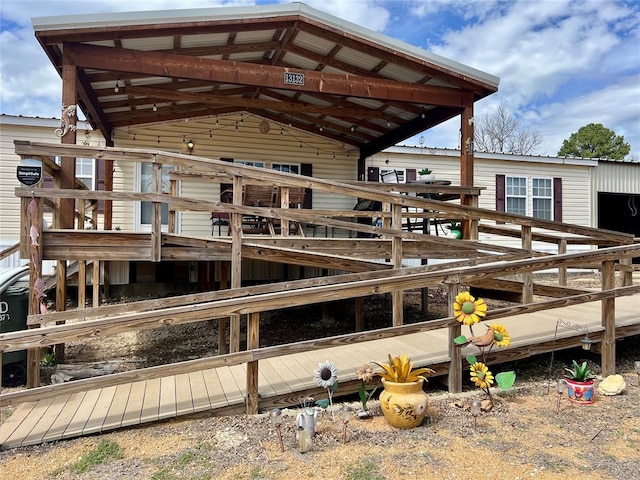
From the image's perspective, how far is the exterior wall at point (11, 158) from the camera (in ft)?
28.9

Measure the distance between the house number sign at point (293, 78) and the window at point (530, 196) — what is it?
800cm

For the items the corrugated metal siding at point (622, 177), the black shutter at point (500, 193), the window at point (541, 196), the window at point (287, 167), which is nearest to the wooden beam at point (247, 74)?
the window at point (287, 167)

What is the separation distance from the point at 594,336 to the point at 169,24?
590cm

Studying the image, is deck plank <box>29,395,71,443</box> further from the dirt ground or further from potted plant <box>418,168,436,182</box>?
potted plant <box>418,168,436,182</box>

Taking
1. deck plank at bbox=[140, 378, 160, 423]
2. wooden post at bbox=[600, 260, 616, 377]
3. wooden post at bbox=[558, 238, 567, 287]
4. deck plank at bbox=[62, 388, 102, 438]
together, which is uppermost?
wooden post at bbox=[558, 238, 567, 287]

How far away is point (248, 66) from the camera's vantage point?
19.6ft

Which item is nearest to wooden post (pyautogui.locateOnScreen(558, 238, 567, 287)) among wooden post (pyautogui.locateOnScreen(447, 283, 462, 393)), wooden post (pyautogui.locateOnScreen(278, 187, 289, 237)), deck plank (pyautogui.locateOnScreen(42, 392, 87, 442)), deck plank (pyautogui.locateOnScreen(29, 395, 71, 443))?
wooden post (pyautogui.locateOnScreen(447, 283, 462, 393))

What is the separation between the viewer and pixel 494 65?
993 inches

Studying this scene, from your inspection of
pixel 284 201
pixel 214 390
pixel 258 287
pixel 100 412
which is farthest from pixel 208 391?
pixel 284 201

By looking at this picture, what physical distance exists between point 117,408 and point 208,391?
671 millimetres

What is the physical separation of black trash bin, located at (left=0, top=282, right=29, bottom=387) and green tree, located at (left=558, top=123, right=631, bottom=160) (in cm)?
3340

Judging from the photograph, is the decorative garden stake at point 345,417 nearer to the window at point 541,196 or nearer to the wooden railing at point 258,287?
the wooden railing at point 258,287

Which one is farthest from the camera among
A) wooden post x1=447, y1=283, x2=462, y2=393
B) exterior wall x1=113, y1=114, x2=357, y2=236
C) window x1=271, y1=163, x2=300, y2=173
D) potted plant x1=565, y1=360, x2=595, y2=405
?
window x1=271, y1=163, x2=300, y2=173

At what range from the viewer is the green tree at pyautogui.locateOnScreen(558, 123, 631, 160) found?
29.7m
